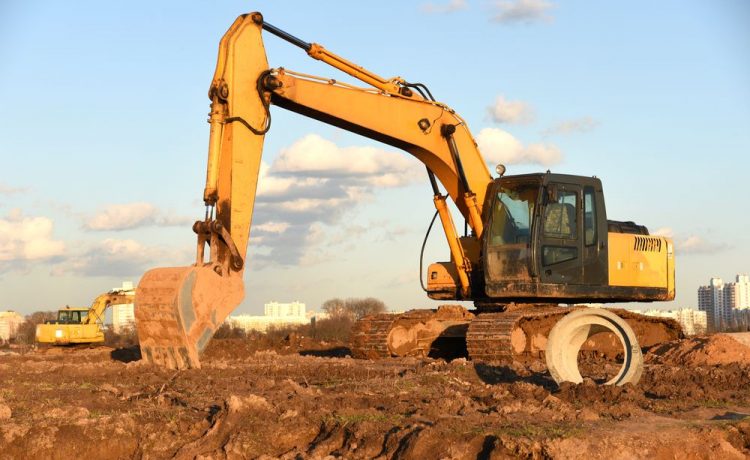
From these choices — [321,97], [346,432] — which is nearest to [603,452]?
[346,432]

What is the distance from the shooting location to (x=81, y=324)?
1374 inches

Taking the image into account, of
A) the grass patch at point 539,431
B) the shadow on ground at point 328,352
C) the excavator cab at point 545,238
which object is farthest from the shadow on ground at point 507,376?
the shadow on ground at point 328,352

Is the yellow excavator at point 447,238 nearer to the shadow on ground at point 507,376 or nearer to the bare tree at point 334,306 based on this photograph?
the shadow on ground at point 507,376

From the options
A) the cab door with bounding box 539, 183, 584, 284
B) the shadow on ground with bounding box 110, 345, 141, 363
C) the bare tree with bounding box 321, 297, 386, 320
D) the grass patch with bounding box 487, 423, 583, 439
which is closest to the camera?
the grass patch with bounding box 487, 423, 583, 439

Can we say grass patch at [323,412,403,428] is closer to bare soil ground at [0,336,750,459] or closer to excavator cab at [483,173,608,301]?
bare soil ground at [0,336,750,459]

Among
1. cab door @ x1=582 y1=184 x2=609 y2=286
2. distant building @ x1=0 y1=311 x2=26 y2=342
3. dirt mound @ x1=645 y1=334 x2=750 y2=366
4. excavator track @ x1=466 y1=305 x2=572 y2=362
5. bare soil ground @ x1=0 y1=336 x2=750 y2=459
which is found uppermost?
cab door @ x1=582 y1=184 x2=609 y2=286

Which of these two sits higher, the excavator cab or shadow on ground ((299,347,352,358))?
the excavator cab

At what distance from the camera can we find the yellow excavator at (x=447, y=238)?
13.5 metres

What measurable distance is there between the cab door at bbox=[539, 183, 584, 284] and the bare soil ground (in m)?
3.17

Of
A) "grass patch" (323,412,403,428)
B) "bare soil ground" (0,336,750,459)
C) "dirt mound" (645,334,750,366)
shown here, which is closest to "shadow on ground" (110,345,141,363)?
"bare soil ground" (0,336,750,459)

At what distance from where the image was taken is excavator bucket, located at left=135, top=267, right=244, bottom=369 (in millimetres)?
13023

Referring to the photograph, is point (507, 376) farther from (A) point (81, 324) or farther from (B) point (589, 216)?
(A) point (81, 324)

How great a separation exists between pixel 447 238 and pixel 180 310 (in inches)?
227

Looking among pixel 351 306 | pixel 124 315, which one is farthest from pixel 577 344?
pixel 124 315
